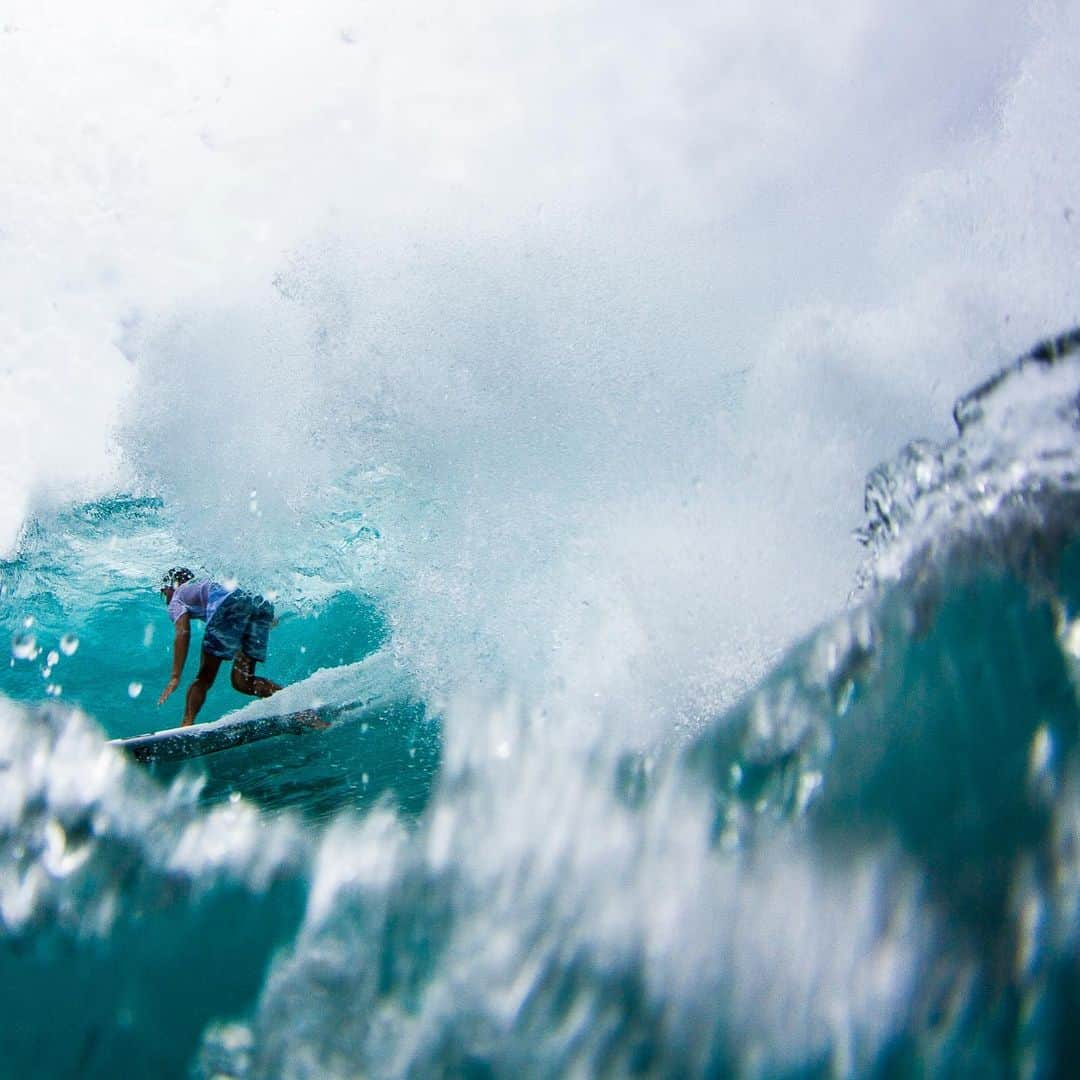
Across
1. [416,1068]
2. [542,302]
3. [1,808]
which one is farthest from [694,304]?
[1,808]

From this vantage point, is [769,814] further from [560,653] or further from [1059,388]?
[560,653]

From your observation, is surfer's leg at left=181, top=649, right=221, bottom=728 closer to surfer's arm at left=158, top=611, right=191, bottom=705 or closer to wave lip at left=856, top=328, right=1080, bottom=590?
surfer's arm at left=158, top=611, right=191, bottom=705

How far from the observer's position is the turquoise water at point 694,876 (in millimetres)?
1652

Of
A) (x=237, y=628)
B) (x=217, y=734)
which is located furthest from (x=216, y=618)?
(x=217, y=734)

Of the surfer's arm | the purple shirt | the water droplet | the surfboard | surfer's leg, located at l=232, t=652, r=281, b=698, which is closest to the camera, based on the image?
the surfboard

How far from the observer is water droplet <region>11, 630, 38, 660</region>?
43.8ft

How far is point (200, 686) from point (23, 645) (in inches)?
436

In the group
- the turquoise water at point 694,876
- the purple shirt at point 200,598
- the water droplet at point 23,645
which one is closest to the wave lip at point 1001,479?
the turquoise water at point 694,876

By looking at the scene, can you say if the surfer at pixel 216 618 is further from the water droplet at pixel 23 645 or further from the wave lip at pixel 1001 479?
the water droplet at pixel 23 645

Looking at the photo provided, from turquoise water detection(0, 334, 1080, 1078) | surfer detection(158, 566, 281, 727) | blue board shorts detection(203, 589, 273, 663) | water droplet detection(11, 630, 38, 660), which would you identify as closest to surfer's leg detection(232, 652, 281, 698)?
surfer detection(158, 566, 281, 727)

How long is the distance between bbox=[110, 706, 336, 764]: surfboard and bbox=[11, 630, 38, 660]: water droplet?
36.3 ft

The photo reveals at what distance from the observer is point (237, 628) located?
5805 millimetres

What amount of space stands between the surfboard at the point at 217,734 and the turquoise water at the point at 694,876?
0.31m

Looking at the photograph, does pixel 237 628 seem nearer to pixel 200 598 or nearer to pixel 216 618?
pixel 216 618
